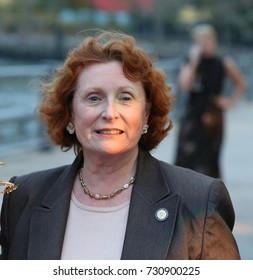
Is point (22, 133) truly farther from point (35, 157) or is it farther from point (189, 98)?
point (189, 98)

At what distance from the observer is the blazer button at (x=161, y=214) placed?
269cm

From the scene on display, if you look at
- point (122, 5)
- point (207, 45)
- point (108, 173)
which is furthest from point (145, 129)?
point (122, 5)

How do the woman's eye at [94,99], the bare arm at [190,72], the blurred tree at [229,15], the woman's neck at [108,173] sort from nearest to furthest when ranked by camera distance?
the woman's eye at [94,99], the woman's neck at [108,173], the bare arm at [190,72], the blurred tree at [229,15]

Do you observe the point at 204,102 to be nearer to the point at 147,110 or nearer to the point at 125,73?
the point at 147,110

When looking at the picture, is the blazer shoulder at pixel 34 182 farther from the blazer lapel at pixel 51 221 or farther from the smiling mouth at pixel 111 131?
the smiling mouth at pixel 111 131

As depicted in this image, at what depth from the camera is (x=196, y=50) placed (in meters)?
8.48

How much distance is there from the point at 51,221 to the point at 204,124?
6027 mm

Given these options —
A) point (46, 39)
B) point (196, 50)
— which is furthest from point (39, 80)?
point (46, 39)

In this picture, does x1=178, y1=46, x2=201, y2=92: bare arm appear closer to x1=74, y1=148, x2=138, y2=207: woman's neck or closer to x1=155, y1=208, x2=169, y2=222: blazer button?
x1=74, y1=148, x2=138, y2=207: woman's neck

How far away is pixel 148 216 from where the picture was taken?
271 centimetres

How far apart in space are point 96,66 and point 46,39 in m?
58.3

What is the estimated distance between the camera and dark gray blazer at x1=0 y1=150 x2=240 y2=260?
2646 millimetres

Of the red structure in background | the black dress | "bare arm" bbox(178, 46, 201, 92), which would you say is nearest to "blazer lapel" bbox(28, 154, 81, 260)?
"bare arm" bbox(178, 46, 201, 92)

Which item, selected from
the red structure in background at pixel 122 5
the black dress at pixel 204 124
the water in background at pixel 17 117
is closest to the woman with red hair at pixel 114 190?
the black dress at pixel 204 124
